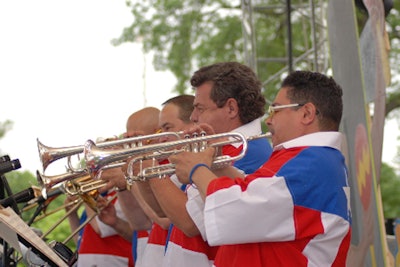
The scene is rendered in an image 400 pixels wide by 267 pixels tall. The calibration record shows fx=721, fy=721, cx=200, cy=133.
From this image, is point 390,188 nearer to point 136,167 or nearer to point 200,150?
point 136,167

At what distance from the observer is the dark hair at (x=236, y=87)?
3.73 m

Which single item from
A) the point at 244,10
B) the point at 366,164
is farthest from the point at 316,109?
the point at 244,10

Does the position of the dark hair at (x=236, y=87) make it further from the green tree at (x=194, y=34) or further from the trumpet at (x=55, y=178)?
the green tree at (x=194, y=34)

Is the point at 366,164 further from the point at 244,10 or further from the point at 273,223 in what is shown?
the point at 244,10

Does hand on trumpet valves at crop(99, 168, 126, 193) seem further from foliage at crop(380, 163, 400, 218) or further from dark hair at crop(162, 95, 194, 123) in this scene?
foliage at crop(380, 163, 400, 218)

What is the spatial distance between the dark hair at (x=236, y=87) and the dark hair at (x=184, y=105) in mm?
610

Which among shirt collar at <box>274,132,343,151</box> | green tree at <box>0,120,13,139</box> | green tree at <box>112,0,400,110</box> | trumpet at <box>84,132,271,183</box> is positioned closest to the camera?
shirt collar at <box>274,132,343,151</box>

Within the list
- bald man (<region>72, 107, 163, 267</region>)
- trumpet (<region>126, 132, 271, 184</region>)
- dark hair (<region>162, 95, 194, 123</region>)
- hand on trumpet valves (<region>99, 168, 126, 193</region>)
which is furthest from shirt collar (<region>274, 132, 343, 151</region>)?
bald man (<region>72, 107, 163, 267</region>)

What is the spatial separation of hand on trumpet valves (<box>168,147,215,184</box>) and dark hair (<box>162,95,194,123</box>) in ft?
4.16

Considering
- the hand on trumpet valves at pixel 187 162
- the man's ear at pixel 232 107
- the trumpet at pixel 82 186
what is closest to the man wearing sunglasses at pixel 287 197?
the hand on trumpet valves at pixel 187 162

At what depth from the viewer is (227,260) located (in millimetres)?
2961

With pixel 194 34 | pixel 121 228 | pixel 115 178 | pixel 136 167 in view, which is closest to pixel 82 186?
pixel 115 178

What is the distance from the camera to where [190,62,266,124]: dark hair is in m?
3.73

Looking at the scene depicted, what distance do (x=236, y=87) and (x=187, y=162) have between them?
2.61 ft
